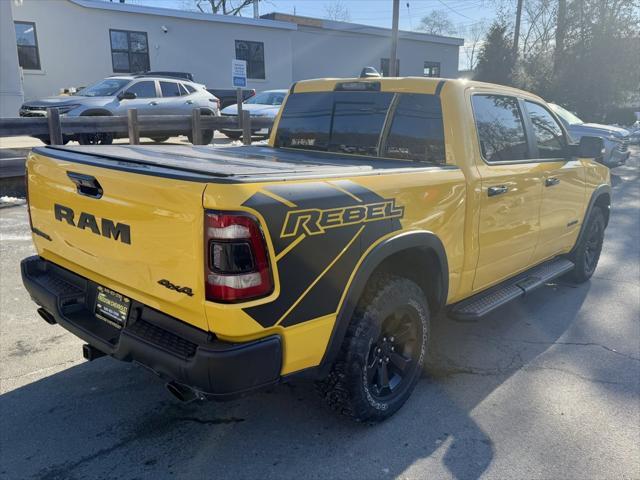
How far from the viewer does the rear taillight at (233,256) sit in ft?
7.22

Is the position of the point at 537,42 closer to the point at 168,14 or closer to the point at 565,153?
the point at 168,14

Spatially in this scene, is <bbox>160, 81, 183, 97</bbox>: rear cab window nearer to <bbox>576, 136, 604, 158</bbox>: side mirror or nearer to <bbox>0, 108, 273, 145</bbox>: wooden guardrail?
<bbox>0, 108, 273, 145</bbox>: wooden guardrail

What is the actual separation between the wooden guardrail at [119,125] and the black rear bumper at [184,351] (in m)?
6.67

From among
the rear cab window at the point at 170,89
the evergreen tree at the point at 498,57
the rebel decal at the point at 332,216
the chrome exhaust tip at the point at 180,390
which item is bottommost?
the chrome exhaust tip at the point at 180,390

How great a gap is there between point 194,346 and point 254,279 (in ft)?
1.32

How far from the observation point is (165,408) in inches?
129

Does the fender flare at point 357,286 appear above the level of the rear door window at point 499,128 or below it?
below

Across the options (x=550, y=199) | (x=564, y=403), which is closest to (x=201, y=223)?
(x=564, y=403)

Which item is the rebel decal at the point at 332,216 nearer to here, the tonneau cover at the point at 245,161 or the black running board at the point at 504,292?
the tonneau cover at the point at 245,161

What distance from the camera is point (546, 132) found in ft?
15.3

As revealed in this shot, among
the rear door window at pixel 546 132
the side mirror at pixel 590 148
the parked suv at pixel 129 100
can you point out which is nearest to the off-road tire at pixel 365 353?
the rear door window at pixel 546 132

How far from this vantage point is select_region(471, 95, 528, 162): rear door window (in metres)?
3.79

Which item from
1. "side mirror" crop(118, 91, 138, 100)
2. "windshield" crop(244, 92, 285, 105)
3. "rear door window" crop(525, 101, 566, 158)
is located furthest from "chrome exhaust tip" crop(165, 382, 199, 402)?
"windshield" crop(244, 92, 285, 105)

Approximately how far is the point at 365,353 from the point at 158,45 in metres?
22.7
